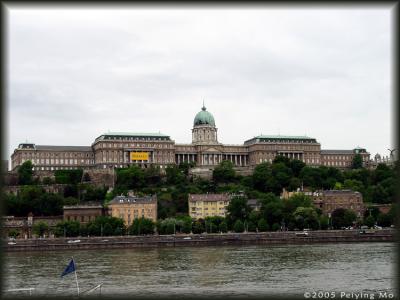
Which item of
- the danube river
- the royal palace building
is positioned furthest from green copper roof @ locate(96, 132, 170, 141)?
the danube river

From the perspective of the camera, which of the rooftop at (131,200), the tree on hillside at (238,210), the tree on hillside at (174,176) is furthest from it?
the tree on hillside at (174,176)

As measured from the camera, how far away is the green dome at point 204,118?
112625 mm

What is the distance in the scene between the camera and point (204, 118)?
371 feet

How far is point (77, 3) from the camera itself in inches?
261

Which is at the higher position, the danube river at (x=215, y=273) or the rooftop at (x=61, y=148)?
the rooftop at (x=61, y=148)

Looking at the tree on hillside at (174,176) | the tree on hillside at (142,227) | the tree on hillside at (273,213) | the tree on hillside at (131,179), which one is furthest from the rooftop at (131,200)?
the tree on hillside at (174,176)

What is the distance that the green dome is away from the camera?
11262 centimetres

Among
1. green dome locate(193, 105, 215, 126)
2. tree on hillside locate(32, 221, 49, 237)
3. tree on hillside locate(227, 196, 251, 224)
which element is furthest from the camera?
green dome locate(193, 105, 215, 126)

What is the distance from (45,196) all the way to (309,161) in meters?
53.8

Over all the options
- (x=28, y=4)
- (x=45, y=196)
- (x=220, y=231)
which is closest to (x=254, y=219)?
(x=220, y=231)

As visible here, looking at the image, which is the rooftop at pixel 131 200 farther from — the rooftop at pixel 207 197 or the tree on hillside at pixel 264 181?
the tree on hillside at pixel 264 181

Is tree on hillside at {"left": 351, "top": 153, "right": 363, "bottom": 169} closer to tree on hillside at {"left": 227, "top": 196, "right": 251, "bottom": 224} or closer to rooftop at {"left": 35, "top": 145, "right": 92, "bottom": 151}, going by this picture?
tree on hillside at {"left": 227, "top": 196, "right": 251, "bottom": 224}

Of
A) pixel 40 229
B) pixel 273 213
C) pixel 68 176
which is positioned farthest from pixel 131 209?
pixel 68 176

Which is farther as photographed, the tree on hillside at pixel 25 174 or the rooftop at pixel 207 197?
the tree on hillside at pixel 25 174
